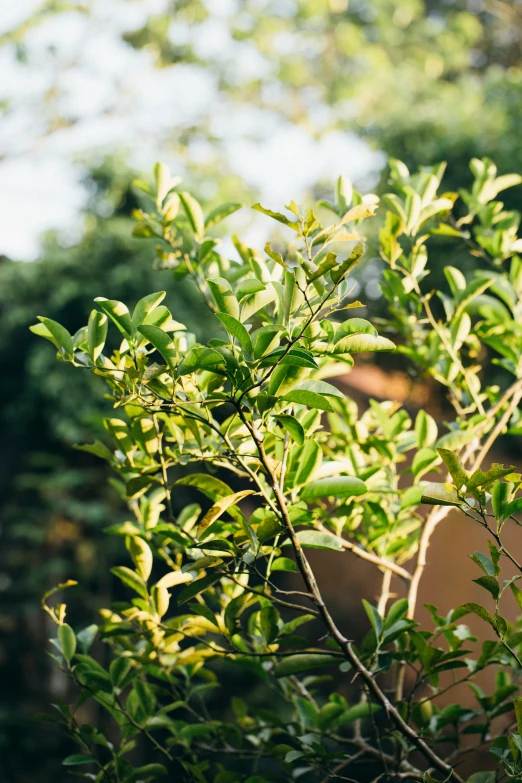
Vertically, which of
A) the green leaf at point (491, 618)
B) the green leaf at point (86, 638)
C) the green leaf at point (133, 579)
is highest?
the green leaf at point (491, 618)

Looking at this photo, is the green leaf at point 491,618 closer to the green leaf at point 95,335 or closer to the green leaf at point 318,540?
the green leaf at point 318,540

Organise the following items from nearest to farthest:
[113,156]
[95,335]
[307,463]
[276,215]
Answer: [276,215]
[95,335]
[307,463]
[113,156]

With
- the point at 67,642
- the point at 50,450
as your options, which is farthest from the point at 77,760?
the point at 50,450

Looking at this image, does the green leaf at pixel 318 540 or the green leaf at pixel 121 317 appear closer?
the green leaf at pixel 121 317

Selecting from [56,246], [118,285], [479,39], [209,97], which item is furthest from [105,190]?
[479,39]

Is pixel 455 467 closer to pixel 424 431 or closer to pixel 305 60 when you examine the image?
pixel 424 431

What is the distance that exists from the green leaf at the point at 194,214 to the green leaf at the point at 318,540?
1.74 feet

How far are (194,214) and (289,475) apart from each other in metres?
0.47

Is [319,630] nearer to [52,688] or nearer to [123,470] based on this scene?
[52,688]

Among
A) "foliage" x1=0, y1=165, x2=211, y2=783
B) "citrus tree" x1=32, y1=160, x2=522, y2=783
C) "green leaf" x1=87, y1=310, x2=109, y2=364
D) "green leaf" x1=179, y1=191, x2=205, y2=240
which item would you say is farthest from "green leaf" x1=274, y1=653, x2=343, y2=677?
"foliage" x1=0, y1=165, x2=211, y2=783

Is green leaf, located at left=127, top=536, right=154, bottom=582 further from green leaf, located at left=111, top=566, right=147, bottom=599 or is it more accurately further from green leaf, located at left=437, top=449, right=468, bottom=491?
green leaf, located at left=437, top=449, right=468, bottom=491

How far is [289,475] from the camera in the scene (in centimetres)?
90

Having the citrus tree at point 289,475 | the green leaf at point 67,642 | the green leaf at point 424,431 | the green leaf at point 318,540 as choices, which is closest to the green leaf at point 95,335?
Answer: the citrus tree at point 289,475

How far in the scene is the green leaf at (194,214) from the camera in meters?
1.11
